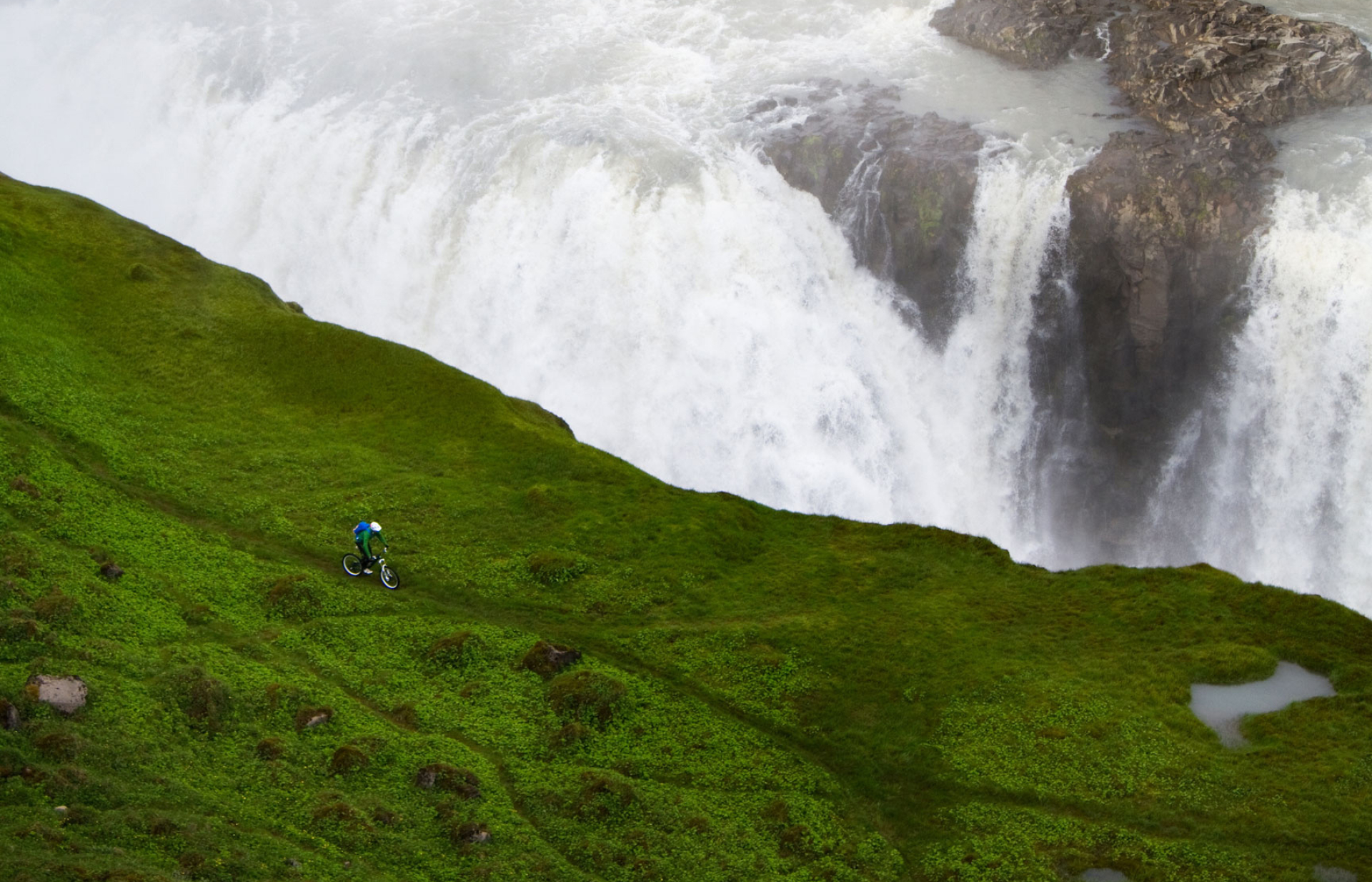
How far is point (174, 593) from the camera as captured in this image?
39.9 metres

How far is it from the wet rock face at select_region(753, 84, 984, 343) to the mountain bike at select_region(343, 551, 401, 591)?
40062 millimetres

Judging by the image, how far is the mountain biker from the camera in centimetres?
4153

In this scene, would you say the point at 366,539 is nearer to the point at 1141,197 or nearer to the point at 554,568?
the point at 554,568

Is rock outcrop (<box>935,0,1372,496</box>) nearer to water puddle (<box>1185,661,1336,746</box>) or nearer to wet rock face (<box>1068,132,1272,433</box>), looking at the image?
wet rock face (<box>1068,132,1272,433</box>)

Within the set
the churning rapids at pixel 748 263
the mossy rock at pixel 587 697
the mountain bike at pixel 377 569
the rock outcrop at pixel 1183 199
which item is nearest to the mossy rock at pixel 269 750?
the mossy rock at pixel 587 697

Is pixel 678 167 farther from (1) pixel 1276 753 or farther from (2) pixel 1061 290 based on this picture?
(1) pixel 1276 753

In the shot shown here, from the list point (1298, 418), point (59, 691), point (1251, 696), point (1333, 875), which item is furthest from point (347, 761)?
point (1298, 418)

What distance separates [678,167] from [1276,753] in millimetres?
50226

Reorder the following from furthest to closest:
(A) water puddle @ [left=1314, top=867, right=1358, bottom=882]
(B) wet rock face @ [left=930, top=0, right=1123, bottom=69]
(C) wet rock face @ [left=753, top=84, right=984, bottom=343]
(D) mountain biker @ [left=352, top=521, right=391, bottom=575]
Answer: (B) wet rock face @ [left=930, top=0, right=1123, bottom=69]
(C) wet rock face @ [left=753, top=84, right=984, bottom=343]
(D) mountain biker @ [left=352, top=521, right=391, bottom=575]
(A) water puddle @ [left=1314, top=867, right=1358, bottom=882]

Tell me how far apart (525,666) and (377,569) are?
7.14 meters

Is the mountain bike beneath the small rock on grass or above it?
above

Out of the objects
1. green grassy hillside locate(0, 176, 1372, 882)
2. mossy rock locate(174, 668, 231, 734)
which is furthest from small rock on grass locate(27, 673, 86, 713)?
mossy rock locate(174, 668, 231, 734)

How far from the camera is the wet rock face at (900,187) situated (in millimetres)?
72562

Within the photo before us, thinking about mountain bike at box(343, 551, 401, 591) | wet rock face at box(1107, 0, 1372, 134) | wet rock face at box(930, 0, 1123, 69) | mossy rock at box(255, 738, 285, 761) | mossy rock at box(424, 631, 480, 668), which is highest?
wet rock face at box(930, 0, 1123, 69)
